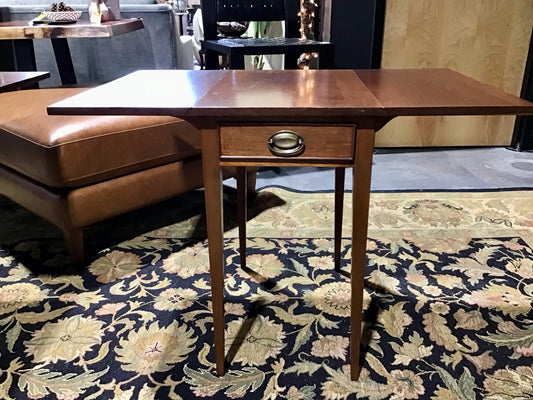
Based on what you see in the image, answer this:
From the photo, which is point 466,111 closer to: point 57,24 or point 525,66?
point 57,24

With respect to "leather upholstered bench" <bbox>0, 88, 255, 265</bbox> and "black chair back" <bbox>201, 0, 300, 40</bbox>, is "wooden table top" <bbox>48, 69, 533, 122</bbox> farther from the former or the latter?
"black chair back" <bbox>201, 0, 300, 40</bbox>

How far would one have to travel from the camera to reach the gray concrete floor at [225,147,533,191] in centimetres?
230

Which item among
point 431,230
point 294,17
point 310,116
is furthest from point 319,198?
point 310,116

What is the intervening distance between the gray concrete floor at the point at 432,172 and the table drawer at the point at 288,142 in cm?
132

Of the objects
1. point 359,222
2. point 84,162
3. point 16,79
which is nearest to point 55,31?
point 16,79

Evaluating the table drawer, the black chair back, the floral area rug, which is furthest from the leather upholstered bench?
the black chair back

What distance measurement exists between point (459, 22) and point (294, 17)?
953 millimetres

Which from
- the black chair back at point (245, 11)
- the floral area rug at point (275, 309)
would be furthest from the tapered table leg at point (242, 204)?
the black chair back at point (245, 11)

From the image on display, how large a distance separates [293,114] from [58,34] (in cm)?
153

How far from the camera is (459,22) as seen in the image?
2664 mm

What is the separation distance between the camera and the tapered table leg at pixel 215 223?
3.10ft

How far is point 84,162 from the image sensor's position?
147 cm

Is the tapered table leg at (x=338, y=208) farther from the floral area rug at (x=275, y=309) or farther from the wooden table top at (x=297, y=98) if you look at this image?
the wooden table top at (x=297, y=98)

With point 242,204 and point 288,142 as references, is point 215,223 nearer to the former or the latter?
point 288,142
